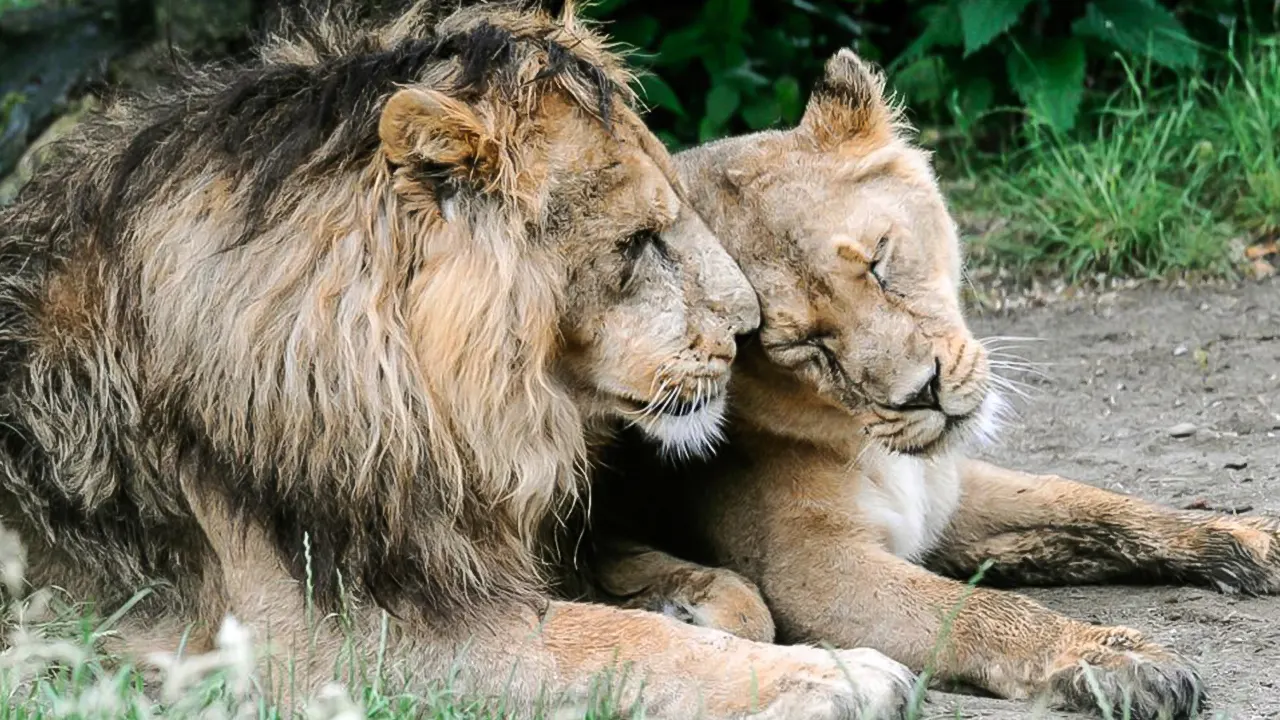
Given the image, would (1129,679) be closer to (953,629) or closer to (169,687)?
(953,629)

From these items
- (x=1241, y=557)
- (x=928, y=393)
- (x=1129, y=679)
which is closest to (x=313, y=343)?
(x=928, y=393)

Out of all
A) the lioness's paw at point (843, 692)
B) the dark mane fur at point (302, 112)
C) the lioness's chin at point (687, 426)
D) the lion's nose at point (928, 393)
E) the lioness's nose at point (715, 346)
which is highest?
the dark mane fur at point (302, 112)

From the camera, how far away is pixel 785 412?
366 cm

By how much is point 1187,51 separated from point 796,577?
11.3 ft

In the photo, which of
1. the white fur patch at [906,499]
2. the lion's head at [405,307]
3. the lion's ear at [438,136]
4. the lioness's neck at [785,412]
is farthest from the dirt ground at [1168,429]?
the lion's ear at [438,136]

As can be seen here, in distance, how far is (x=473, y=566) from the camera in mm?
3219

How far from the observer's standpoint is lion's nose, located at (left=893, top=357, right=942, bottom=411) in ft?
11.3

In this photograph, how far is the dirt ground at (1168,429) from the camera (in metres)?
3.50

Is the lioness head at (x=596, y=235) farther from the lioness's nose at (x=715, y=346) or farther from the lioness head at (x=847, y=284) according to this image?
the lioness head at (x=847, y=284)

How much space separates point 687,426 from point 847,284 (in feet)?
1.46

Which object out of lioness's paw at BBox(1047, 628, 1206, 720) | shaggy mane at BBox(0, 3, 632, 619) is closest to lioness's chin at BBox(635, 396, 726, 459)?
shaggy mane at BBox(0, 3, 632, 619)

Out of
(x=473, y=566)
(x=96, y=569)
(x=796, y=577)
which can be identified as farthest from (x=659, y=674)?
(x=96, y=569)

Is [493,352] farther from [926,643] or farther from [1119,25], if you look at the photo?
[1119,25]

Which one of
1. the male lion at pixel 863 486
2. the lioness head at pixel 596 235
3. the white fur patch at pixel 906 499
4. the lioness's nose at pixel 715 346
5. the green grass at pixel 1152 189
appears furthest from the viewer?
the green grass at pixel 1152 189
